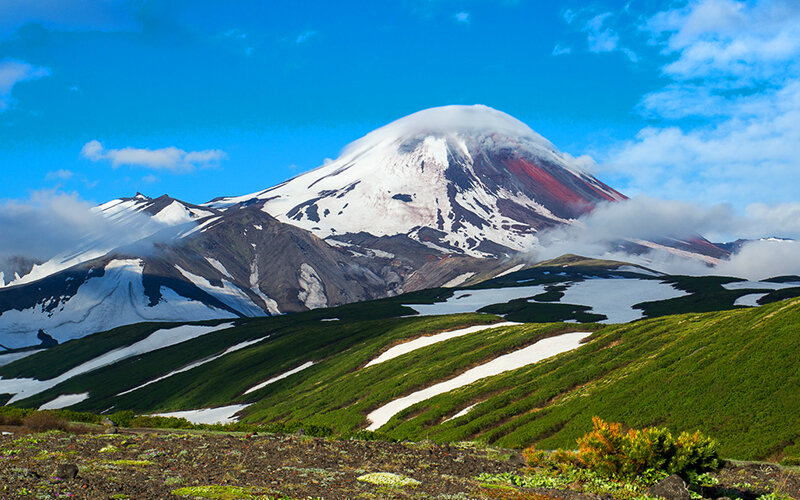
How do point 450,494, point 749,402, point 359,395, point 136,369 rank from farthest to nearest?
point 136,369
point 359,395
point 749,402
point 450,494

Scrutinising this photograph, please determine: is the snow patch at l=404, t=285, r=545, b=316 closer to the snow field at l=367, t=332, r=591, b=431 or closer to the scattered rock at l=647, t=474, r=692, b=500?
the snow field at l=367, t=332, r=591, b=431

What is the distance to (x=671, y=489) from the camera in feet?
62.5

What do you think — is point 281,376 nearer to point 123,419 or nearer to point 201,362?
point 201,362

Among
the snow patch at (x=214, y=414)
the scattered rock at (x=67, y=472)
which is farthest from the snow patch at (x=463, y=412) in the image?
the scattered rock at (x=67, y=472)

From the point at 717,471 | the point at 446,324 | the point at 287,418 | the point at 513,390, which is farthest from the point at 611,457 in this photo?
the point at 446,324

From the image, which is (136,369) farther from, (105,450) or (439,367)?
(105,450)

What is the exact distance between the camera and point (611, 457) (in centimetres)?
2155

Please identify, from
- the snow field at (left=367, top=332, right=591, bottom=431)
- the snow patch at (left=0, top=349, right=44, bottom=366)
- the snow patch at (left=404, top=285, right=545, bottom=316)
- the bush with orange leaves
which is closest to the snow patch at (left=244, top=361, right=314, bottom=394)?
the snow field at (left=367, top=332, right=591, bottom=431)

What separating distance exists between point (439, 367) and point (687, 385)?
31.1 metres

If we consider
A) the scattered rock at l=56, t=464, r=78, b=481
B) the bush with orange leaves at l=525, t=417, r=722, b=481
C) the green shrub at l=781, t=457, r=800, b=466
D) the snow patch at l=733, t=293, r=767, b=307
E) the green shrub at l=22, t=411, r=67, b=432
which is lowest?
the snow patch at l=733, t=293, r=767, b=307

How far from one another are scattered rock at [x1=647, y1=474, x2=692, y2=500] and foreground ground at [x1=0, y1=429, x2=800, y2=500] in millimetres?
1715

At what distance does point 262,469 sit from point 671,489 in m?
12.2

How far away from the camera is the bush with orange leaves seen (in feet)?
69.3

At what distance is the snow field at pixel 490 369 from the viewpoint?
2421 inches
